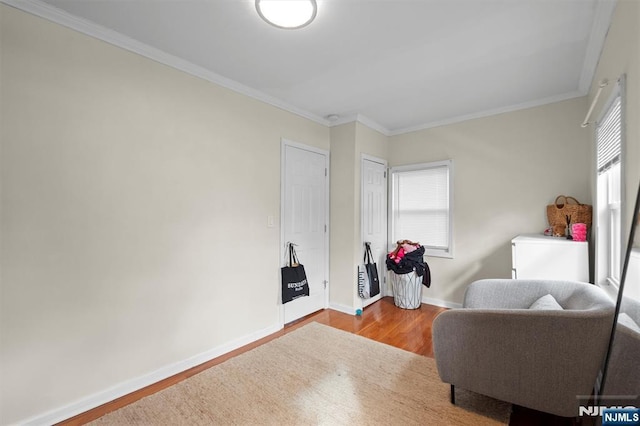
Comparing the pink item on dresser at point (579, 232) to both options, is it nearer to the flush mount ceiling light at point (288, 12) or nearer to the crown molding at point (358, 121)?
the crown molding at point (358, 121)

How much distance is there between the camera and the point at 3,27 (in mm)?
1521

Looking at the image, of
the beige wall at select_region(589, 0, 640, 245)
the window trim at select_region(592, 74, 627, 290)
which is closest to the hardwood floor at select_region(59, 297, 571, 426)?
the window trim at select_region(592, 74, 627, 290)

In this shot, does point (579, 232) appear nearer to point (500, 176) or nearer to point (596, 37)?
point (500, 176)

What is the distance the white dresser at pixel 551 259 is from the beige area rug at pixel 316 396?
1.18 metres

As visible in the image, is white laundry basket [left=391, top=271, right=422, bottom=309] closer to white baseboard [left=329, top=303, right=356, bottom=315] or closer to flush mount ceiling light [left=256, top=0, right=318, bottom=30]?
white baseboard [left=329, top=303, right=356, bottom=315]

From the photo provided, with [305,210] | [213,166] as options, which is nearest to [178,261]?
[213,166]

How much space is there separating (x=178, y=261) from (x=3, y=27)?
167 cm

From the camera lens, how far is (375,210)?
3.84 m

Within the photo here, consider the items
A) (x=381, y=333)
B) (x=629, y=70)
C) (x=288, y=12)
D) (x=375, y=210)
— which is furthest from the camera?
(x=375, y=210)

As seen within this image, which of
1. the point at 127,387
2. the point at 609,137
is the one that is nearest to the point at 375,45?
the point at 609,137

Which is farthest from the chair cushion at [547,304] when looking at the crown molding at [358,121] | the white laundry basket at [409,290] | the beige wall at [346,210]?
the crown molding at [358,121]

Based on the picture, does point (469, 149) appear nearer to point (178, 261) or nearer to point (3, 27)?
point (178, 261)

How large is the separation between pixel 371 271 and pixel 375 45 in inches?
101

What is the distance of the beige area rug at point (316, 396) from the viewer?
1.68 metres
